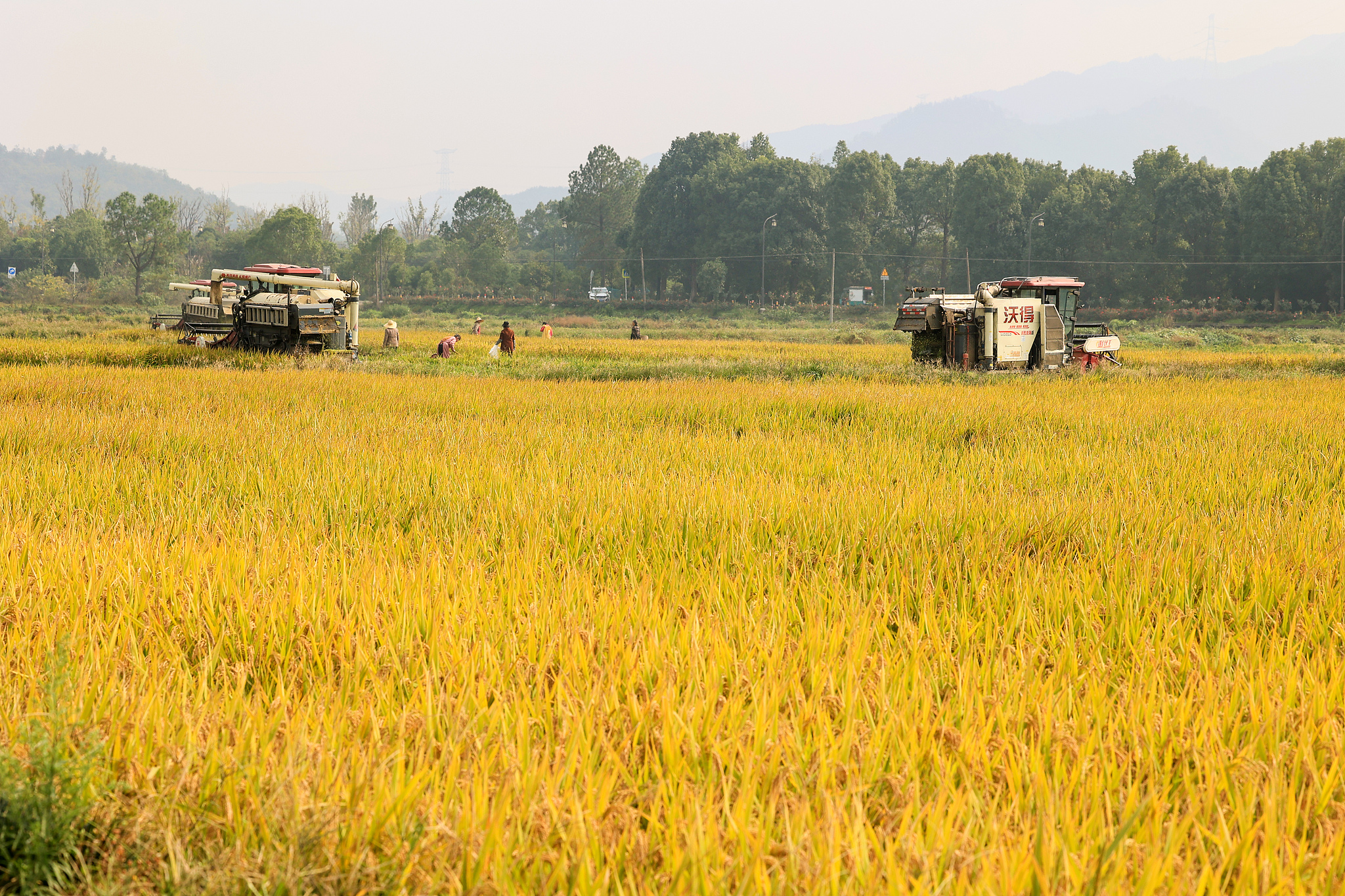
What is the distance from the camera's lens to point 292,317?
19344 mm

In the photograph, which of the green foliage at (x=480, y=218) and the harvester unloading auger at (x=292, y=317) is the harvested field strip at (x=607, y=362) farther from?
the green foliage at (x=480, y=218)

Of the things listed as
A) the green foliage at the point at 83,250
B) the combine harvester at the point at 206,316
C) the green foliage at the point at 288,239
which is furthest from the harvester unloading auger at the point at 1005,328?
the green foliage at the point at 83,250

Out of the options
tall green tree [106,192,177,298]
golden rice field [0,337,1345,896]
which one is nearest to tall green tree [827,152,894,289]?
tall green tree [106,192,177,298]

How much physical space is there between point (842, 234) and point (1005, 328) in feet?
224

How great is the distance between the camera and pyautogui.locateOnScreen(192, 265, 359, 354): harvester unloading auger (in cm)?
1947

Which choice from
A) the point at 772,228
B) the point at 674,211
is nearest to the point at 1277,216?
the point at 772,228

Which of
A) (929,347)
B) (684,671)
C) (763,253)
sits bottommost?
(684,671)

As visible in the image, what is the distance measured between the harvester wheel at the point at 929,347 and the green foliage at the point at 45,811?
20526mm

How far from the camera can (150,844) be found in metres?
1.95

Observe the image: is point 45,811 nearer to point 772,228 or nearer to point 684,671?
point 684,671

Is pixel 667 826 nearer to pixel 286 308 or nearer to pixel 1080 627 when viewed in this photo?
pixel 1080 627

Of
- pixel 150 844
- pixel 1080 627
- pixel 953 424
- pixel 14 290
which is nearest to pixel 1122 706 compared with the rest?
pixel 1080 627

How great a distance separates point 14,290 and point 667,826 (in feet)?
369

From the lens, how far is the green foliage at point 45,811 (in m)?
1.88
